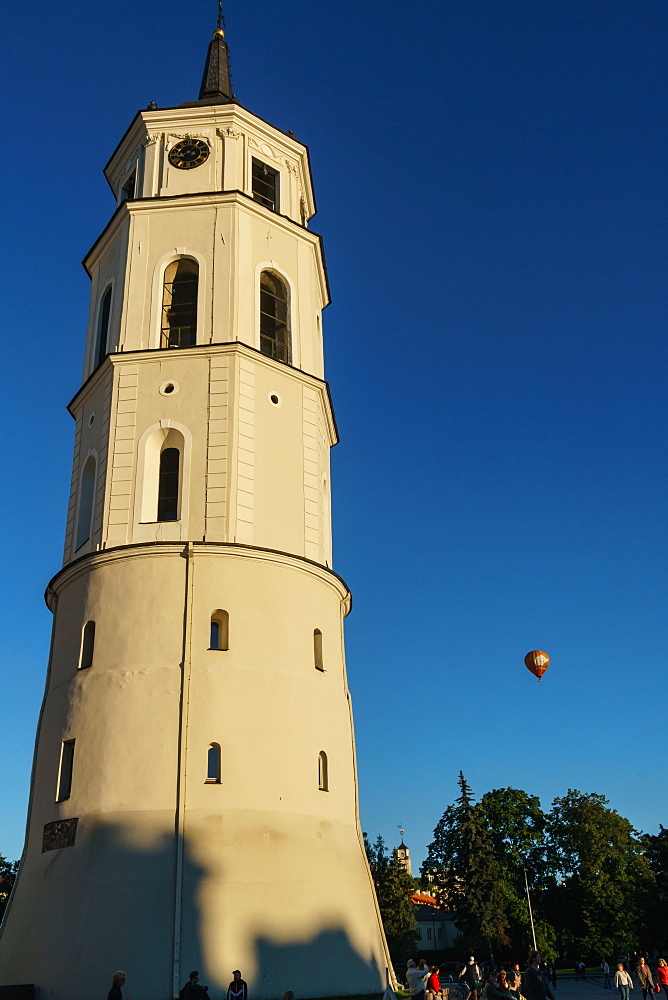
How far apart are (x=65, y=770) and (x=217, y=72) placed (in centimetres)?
2802

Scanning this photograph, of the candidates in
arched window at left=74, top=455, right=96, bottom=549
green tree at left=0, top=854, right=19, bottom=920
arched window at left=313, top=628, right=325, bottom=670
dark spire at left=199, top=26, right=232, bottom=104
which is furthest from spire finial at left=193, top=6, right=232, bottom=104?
green tree at left=0, top=854, right=19, bottom=920

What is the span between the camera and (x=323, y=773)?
20.9 meters

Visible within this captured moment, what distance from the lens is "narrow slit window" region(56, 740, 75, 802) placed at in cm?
1962

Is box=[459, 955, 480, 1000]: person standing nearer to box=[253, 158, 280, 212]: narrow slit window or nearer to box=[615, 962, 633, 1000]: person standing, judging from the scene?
box=[615, 962, 633, 1000]: person standing

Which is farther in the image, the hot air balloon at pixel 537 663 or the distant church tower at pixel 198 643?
the hot air balloon at pixel 537 663

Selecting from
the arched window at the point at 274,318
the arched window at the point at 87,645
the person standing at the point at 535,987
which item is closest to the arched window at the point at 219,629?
the arched window at the point at 87,645

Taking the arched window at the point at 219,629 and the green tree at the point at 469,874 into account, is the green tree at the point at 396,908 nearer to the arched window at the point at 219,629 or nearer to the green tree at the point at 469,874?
the green tree at the point at 469,874

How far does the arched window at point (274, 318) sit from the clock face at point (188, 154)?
483 cm

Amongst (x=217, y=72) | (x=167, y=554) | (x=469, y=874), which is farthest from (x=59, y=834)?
(x=469, y=874)

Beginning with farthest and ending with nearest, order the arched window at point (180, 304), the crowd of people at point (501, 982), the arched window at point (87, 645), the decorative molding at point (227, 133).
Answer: the decorative molding at point (227, 133) < the arched window at point (180, 304) < the arched window at point (87, 645) < the crowd of people at point (501, 982)

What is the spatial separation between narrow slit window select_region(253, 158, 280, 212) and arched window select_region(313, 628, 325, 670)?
14.6m

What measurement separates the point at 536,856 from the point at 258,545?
4438 cm

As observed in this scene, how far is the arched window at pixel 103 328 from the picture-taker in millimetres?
27016

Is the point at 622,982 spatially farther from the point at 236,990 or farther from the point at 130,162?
the point at 130,162
